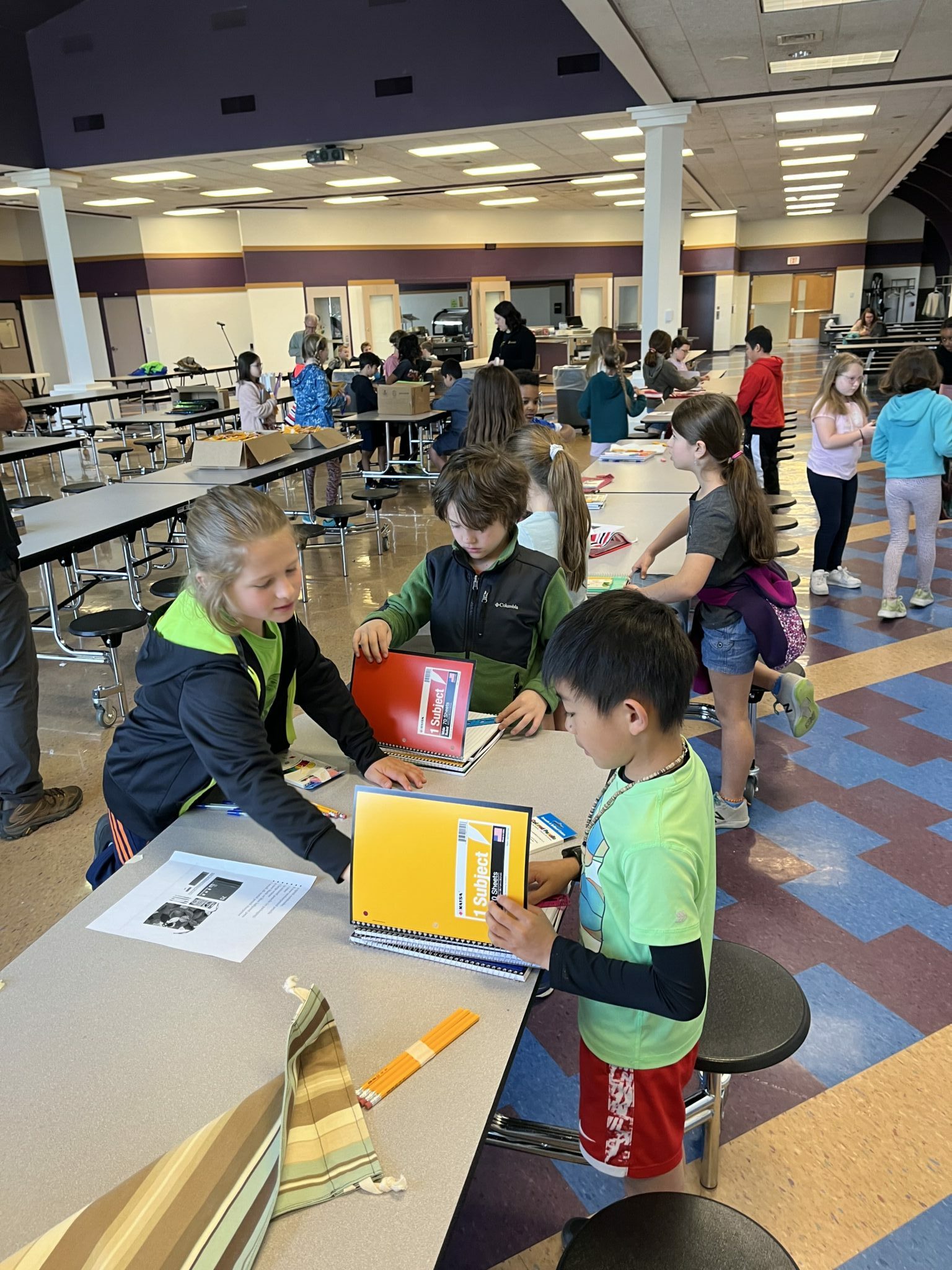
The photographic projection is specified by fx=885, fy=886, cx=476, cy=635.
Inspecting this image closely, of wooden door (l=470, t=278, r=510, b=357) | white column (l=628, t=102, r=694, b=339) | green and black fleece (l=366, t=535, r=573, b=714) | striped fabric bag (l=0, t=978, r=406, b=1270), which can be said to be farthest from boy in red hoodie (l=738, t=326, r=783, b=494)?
wooden door (l=470, t=278, r=510, b=357)

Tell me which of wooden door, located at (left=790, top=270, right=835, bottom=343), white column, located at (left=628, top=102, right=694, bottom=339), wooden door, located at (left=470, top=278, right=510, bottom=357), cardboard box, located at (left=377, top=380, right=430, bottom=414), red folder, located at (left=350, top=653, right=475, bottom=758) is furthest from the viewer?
wooden door, located at (left=790, top=270, right=835, bottom=343)

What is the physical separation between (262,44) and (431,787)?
11135mm

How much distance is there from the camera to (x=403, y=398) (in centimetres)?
841

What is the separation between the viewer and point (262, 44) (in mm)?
10156

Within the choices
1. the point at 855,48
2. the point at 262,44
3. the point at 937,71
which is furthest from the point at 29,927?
the point at 262,44

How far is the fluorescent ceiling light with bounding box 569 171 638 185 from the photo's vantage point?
534 inches

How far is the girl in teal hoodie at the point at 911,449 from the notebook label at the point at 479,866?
429 cm

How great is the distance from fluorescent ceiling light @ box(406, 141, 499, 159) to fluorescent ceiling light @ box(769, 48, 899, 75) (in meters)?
3.81

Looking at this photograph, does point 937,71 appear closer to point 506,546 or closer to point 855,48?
point 855,48

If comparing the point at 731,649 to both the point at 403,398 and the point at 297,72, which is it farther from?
the point at 297,72

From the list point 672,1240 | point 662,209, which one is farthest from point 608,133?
point 672,1240

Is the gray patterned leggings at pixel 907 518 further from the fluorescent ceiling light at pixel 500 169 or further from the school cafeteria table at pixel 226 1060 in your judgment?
the fluorescent ceiling light at pixel 500 169

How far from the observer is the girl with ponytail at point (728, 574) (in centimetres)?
281

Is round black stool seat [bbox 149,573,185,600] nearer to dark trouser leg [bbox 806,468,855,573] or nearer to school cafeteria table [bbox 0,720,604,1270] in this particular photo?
school cafeteria table [bbox 0,720,604,1270]
